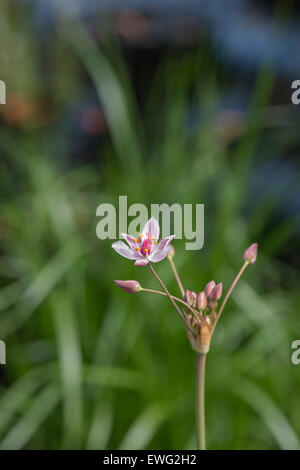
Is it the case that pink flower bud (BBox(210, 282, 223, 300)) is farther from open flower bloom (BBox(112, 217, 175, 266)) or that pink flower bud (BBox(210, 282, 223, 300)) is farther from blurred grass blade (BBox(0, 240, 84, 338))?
blurred grass blade (BBox(0, 240, 84, 338))

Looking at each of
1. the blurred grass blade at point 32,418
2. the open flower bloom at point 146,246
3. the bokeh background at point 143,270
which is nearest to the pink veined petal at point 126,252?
the open flower bloom at point 146,246

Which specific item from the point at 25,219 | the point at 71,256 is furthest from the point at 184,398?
the point at 25,219

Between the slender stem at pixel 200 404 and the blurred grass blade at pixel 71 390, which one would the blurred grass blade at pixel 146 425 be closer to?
the blurred grass blade at pixel 71 390

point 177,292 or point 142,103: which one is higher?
point 142,103

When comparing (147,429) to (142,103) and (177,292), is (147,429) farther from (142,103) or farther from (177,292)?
(142,103)

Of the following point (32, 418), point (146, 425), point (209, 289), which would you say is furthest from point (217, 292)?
point (32, 418)

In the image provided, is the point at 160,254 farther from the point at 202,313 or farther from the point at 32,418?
the point at 32,418
